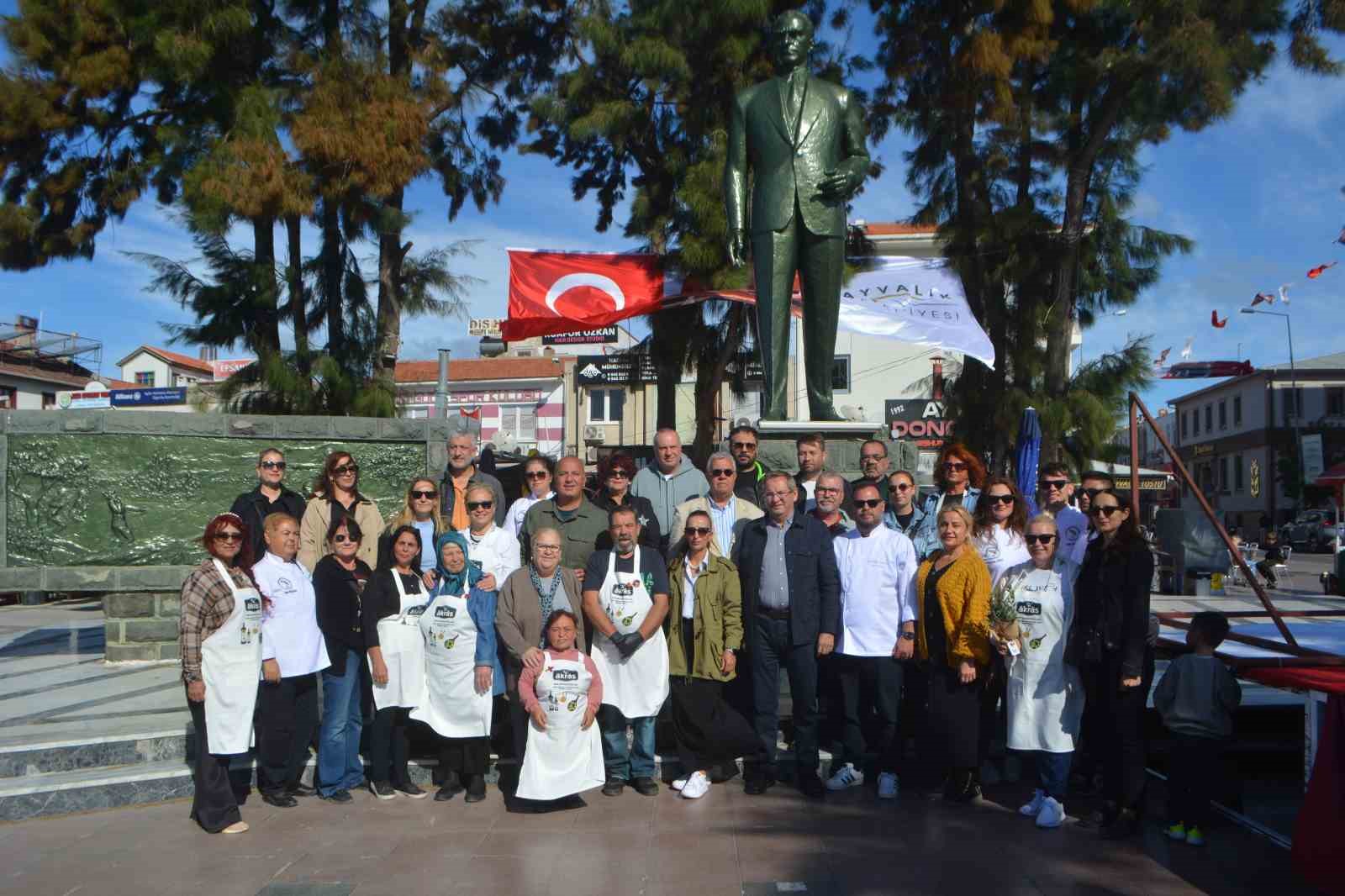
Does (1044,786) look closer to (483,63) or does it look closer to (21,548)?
(21,548)

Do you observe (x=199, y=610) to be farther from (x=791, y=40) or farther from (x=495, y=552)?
(x=791, y=40)

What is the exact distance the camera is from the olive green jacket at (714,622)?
5422 mm

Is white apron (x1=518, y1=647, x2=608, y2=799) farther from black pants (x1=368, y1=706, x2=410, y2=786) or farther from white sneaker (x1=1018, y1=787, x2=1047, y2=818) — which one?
white sneaker (x1=1018, y1=787, x2=1047, y2=818)

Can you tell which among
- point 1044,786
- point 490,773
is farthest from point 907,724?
point 490,773

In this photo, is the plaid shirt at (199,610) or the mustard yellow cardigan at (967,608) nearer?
the plaid shirt at (199,610)

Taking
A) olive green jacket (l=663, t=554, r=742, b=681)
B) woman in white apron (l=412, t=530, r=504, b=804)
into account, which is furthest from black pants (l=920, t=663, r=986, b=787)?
woman in white apron (l=412, t=530, r=504, b=804)

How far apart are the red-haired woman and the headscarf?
2507mm

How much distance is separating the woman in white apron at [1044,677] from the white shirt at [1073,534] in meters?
0.80

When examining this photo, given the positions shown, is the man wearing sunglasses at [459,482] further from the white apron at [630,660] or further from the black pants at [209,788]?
the black pants at [209,788]

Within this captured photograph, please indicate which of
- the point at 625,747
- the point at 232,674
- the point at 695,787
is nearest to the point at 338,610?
the point at 232,674

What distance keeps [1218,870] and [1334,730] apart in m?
0.77

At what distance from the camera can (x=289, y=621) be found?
17.7ft

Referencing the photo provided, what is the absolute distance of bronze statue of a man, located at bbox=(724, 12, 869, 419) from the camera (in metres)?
7.33

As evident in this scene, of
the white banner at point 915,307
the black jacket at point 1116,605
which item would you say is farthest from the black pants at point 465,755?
the white banner at point 915,307
